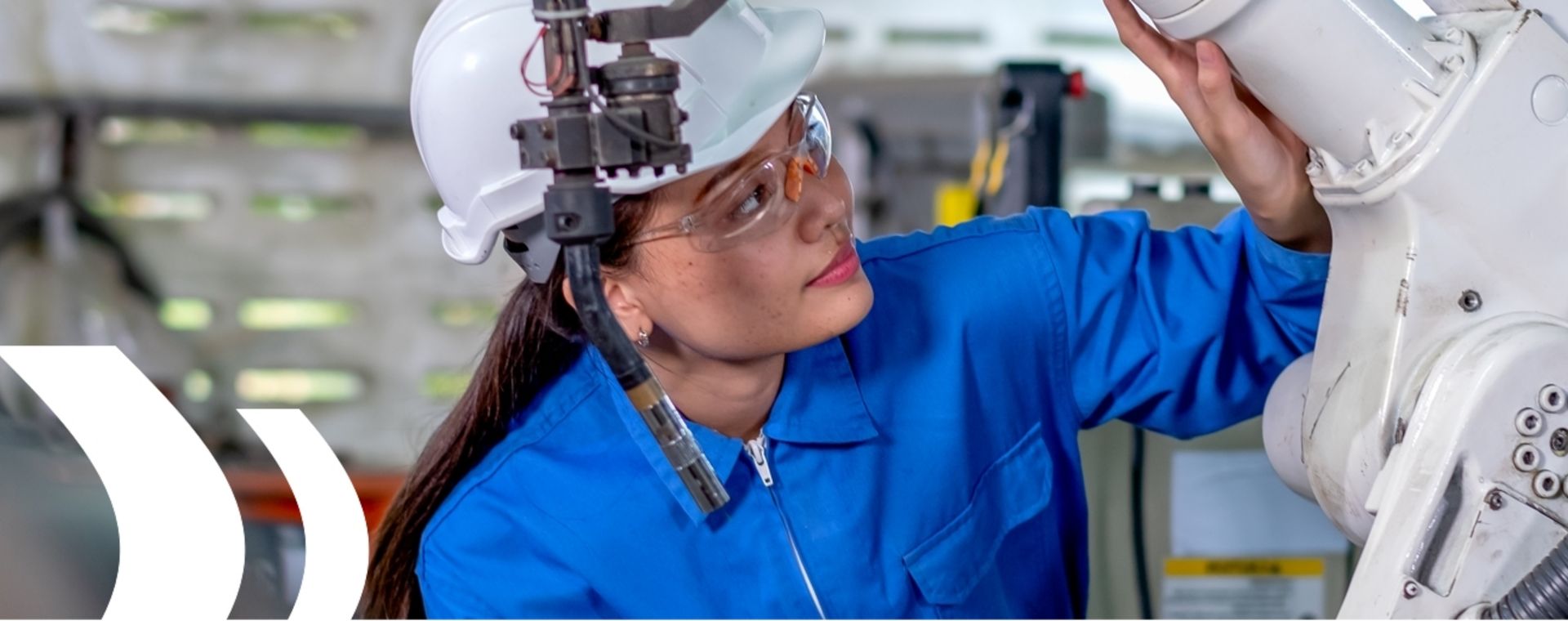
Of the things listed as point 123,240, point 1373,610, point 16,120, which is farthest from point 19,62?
point 1373,610

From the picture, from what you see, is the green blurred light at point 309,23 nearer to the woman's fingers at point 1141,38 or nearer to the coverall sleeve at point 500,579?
the coverall sleeve at point 500,579

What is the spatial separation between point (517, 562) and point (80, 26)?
244 centimetres

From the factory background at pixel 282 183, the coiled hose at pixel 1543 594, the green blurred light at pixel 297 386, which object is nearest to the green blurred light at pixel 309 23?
the factory background at pixel 282 183

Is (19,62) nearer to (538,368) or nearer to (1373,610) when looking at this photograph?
(538,368)

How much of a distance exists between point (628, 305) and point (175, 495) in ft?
1.45

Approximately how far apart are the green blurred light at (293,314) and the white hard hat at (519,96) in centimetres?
220

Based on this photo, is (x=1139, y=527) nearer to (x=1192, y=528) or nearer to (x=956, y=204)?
(x=1192, y=528)

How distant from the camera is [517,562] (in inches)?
50.0

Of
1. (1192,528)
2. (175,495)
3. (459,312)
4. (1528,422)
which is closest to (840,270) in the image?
(1528,422)

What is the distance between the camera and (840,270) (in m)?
1.18

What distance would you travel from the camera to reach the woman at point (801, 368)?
3.76 ft

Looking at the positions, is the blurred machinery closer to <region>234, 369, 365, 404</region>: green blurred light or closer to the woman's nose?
the woman's nose

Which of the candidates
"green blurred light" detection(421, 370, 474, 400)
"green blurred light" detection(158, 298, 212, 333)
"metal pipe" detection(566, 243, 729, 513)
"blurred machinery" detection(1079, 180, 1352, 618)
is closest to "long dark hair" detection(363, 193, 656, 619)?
"metal pipe" detection(566, 243, 729, 513)

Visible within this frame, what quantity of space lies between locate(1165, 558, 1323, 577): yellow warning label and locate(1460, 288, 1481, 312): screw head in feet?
2.54
